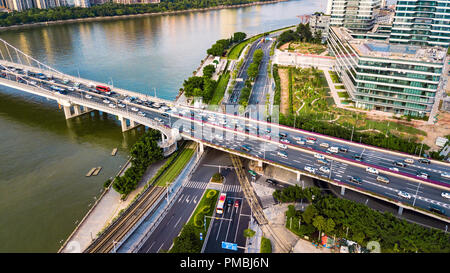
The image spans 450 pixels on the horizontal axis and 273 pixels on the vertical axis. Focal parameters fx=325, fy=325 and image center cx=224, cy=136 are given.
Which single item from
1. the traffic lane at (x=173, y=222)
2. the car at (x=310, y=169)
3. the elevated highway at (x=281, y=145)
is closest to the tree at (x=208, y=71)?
the elevated highway at (x=281, y=145)

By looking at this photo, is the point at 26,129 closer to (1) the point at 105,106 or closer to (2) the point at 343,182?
(1) the point at 105,106

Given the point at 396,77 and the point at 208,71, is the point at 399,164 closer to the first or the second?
the point at 396,77

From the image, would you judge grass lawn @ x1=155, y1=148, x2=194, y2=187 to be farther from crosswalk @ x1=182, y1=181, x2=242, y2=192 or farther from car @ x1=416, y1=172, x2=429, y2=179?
car @ x1=416, y1=172, x2=429, y2=179

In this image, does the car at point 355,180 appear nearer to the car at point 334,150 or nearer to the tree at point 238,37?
the car at point 334,150

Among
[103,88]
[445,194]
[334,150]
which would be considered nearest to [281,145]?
[334,150]

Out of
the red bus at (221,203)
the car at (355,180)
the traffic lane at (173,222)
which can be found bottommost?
the traffic lane at (173,222)

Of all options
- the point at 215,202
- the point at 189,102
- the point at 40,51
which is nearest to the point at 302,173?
A: the point at 215,202

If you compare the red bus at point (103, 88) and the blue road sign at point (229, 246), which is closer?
the blue road sign at point (229, 246)
